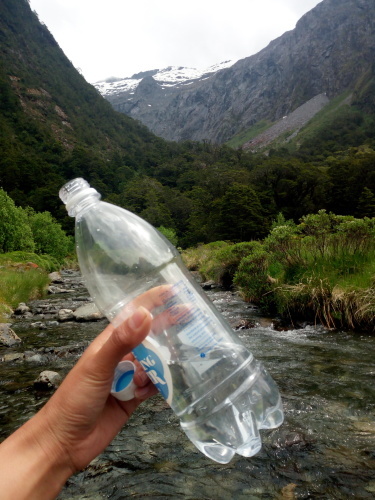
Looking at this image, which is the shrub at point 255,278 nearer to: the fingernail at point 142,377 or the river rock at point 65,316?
the river rock at point 65,316

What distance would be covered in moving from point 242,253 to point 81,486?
41.8 ft

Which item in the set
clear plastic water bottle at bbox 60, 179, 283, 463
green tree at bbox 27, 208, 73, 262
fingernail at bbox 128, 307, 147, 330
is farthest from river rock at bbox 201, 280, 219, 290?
green tree at bbox 27, 208, 73, 262

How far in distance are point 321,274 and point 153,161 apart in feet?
373

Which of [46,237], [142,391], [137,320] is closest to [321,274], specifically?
[142,391]

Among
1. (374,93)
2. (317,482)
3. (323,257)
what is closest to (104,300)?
(317,482)

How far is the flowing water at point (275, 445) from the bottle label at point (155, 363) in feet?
5.70

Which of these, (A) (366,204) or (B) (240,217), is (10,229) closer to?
(B) (240,217)

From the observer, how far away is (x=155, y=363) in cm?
154

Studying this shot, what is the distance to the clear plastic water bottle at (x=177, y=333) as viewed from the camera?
1590mm

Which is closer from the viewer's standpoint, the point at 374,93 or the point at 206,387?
the point at 206,387

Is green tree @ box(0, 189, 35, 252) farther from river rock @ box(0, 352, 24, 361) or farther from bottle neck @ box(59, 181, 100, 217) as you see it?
bottle neck @ box(59, 181, 100, 217)

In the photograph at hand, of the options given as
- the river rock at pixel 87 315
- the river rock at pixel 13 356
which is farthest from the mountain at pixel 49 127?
the river rock at pixel 13 356

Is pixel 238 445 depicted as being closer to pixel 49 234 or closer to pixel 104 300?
pixel 104 300

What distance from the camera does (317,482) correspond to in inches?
108
